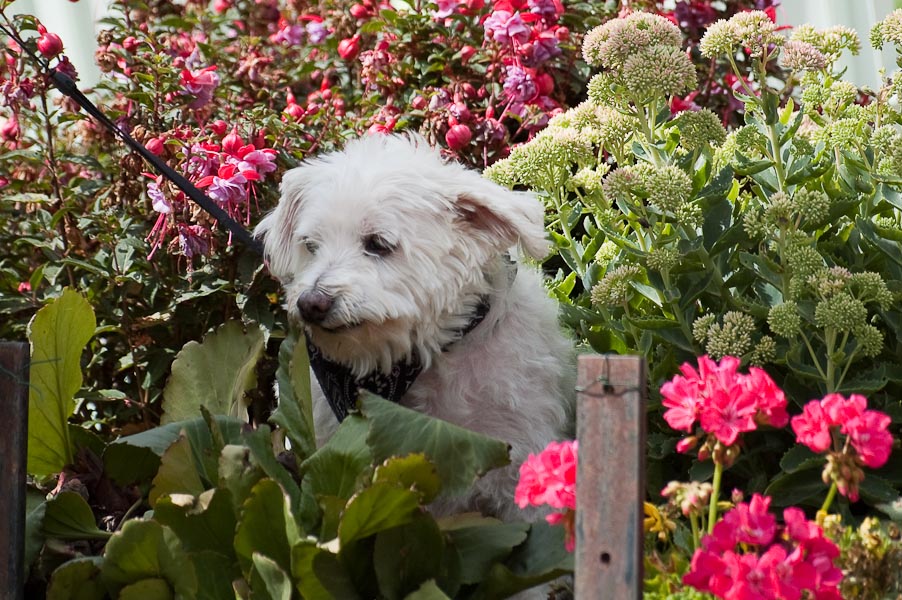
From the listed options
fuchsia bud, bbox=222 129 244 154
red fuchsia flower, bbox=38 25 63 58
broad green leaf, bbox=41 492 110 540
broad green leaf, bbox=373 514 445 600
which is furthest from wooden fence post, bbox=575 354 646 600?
red fuchsia flower, bbox=38 25 63 58

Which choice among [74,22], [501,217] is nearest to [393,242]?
[501,217]

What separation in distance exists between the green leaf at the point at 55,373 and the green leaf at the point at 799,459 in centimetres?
150

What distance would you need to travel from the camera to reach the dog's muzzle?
2.12 metres

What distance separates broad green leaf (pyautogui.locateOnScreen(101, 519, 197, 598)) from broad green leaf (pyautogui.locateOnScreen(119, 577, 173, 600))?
0.02 meters

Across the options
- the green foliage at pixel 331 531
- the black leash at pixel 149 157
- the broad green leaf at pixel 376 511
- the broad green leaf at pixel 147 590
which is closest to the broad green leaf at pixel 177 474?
the green foliage at pixel 331 531

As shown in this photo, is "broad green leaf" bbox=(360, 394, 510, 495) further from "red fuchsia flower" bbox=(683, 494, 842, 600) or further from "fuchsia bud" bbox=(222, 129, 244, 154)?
"fuchsia bud" bbox=(222, 129, 244, 154)

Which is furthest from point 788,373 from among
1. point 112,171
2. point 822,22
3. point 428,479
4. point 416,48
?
point 822,22

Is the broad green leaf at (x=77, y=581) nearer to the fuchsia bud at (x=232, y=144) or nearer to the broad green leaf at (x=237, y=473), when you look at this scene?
the broad green leaf at (x=237, y=473)

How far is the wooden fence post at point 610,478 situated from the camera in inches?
57.3

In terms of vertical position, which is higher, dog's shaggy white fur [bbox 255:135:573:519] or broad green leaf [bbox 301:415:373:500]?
dog's shaggy white fur [bbox 255:135:573:519]

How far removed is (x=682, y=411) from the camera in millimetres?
1618

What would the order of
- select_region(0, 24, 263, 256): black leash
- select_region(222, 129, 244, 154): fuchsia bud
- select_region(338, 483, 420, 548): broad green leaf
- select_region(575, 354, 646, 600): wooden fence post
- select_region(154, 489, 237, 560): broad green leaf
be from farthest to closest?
select_region(222, 129, 244, 154): fuchsia bud, select_region(0, 24, 263, 256): black leash, select_region(154, 489, 237, 560): broad green leaf, select_region(338, 483, 420, 548): broad green leaf, select_region(575, 354, 646, 600): wooden fence post

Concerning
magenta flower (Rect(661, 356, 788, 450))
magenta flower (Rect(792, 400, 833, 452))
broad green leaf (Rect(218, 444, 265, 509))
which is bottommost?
broad green leaf (Rect(218, 444, 265, 509))

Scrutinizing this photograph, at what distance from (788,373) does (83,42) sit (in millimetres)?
3873
